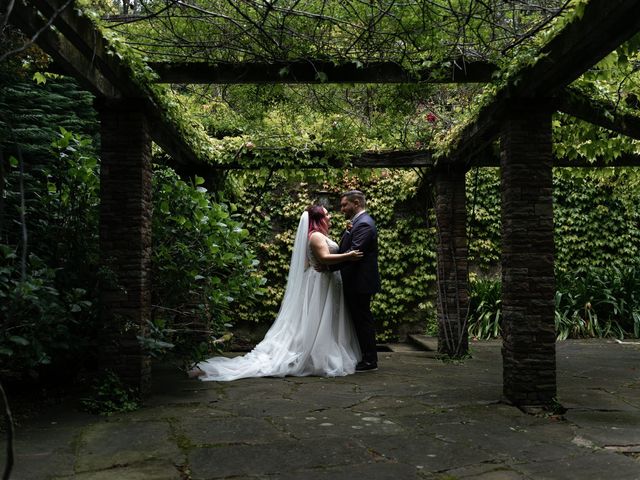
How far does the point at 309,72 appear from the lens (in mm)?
5156

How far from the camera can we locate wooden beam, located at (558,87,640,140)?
509 centimetres

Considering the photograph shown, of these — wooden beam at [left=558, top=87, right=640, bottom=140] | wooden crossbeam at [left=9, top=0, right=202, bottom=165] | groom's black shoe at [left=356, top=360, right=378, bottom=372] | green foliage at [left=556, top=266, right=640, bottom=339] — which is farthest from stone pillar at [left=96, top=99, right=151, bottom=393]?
green foliage at [left=556, top=266, right=640, bottom=339]

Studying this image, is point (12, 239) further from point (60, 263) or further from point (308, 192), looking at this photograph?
point (308, 192)

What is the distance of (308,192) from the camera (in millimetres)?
11438

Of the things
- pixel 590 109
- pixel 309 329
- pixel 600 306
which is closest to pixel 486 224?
pixel 600 306

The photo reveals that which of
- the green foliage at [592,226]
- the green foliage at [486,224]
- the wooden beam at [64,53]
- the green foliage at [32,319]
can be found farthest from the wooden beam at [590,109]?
the green foliage at [592,226]

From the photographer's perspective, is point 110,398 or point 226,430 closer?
point 226,430

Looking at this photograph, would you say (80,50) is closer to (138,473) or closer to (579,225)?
(138,473)

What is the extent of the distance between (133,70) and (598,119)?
13.2 feet

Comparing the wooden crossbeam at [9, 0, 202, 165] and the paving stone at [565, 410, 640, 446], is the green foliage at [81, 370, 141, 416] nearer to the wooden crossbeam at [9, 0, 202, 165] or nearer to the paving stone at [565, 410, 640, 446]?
the wooden crossbeam at [9, 0, 202, 165]

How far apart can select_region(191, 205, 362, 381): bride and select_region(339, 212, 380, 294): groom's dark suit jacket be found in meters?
0.13

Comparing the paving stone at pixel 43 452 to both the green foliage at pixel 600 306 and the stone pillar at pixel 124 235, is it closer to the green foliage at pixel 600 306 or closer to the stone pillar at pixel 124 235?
the stone pillar at pixel 124 235

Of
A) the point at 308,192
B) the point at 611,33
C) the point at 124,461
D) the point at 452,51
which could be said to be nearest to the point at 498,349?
the point at 308,192

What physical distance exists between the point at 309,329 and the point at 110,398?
2606 millimetres
